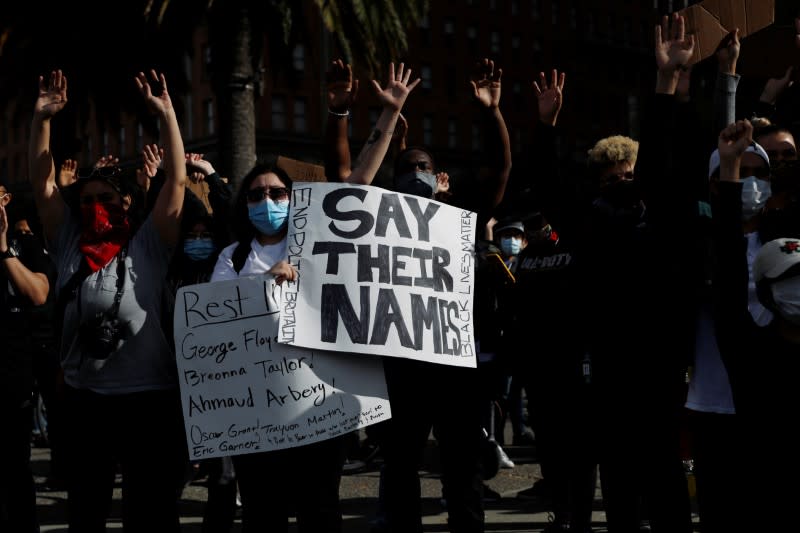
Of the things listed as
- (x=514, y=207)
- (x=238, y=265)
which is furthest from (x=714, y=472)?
(x=514, y=207)

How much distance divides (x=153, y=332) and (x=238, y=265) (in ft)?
1.38

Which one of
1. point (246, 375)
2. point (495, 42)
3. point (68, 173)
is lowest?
point (246, 375)

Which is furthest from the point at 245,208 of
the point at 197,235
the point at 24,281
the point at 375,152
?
the point at 197,235

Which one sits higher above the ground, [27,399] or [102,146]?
[102,146]

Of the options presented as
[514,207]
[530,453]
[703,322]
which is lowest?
[530,453]

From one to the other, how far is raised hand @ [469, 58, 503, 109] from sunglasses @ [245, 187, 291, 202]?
95cm

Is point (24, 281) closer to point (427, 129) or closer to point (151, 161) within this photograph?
point (151, 161)

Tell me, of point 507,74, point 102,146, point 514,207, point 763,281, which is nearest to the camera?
point 763,281

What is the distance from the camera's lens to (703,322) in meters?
3.80

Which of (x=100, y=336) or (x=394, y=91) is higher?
(x=394, y=91)

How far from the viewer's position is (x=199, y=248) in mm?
6066

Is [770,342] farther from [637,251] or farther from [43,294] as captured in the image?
[43,294]

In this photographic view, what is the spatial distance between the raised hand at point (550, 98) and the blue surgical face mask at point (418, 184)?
0.56 metres

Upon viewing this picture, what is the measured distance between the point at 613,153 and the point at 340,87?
3.91ft
